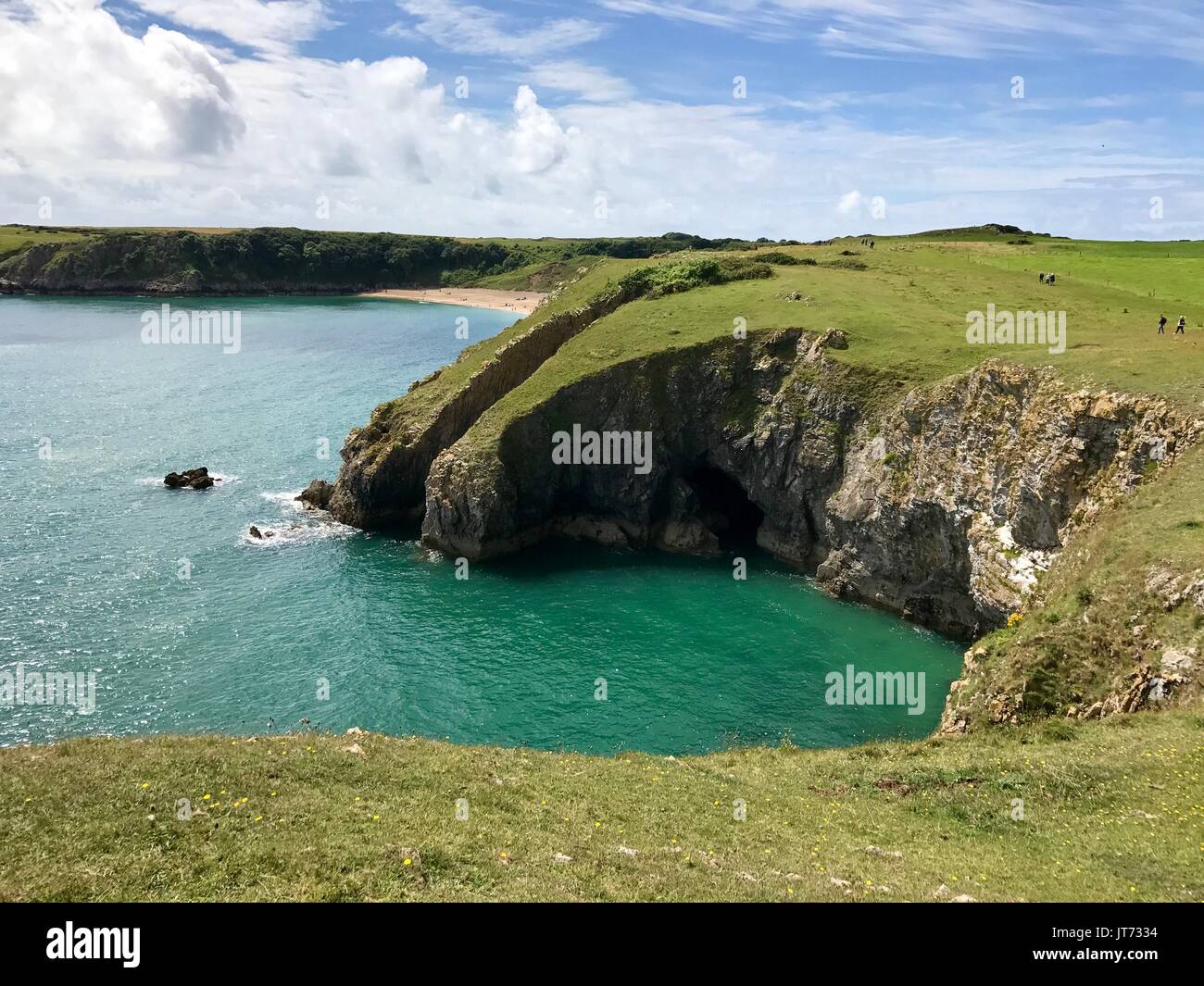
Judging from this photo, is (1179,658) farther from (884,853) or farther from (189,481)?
(189,481)

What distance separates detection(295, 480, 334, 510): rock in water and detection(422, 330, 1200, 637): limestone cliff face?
46.7 ft

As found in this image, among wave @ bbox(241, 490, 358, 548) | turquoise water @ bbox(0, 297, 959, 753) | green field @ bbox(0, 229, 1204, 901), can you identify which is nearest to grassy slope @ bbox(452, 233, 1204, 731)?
green field @ bbox(0, 229, 1204, 901)

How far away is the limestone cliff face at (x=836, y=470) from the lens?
41.8m

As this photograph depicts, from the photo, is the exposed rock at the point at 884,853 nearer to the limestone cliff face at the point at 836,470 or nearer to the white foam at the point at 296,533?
the limestone cliff face at the point at 836,470

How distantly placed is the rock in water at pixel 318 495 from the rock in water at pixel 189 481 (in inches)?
397

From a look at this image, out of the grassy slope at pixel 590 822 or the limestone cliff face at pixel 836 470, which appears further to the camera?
the limestone cliff face at pixel 836 470

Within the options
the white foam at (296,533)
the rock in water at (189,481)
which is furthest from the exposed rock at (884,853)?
the rock in water at (189,481)

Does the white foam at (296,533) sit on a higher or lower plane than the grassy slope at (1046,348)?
lower

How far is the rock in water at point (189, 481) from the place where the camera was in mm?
74875

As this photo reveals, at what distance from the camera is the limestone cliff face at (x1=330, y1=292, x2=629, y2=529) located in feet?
229

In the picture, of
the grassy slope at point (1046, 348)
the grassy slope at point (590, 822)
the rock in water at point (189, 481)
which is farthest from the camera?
the rock in water at point (189, 481)

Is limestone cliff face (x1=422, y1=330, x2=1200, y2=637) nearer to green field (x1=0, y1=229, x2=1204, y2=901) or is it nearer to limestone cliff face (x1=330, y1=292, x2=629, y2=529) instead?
green field (x1=0, y1=229, x2=1204, y2=901)

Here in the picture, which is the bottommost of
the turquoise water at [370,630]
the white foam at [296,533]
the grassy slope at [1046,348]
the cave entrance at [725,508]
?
the turquoise water at [370,630]

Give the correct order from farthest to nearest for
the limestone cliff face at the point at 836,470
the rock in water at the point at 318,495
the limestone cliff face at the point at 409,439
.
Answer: the rock in water at the point at 318,495
the limestone cliff face at the point at 409,439
the limestone cliff face at the point at 836,470
